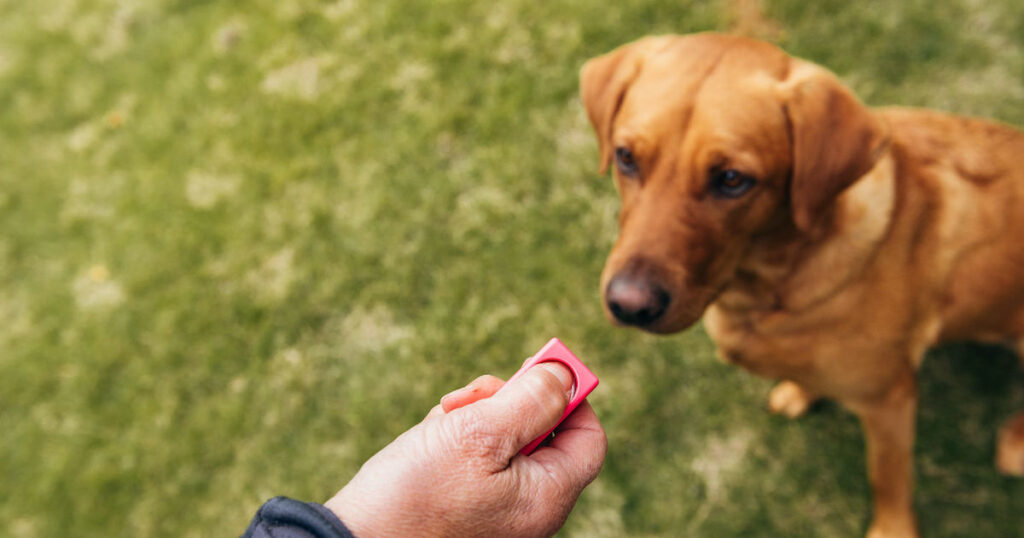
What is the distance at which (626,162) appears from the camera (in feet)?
7.61

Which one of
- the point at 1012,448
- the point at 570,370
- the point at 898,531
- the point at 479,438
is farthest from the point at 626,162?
the point at 1012,448

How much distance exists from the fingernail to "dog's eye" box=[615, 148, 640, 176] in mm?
928

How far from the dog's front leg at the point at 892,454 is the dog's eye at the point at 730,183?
1.04m

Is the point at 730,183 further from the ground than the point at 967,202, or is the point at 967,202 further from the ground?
the point at 730,183

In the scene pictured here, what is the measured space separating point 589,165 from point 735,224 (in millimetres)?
1849

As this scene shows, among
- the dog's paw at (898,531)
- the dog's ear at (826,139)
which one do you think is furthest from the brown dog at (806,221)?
the dog's paw at (898,531)

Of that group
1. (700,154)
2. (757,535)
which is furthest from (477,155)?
(757,535)

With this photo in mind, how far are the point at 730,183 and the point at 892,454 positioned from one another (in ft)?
4.65

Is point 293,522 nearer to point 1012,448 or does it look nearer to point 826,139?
point 826,139

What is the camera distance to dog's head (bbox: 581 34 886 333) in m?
2.05

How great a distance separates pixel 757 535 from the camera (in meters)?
3.09

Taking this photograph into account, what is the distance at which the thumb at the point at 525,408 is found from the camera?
144 cm

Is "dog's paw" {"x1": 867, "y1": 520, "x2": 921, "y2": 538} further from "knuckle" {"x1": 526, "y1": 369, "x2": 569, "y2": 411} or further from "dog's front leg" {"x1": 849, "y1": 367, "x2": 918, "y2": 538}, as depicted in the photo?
"knuckle" {"x1": 526, "y1": 369, "x2": 569, "y2": 411}

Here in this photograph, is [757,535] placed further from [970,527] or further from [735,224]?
[735,224]
